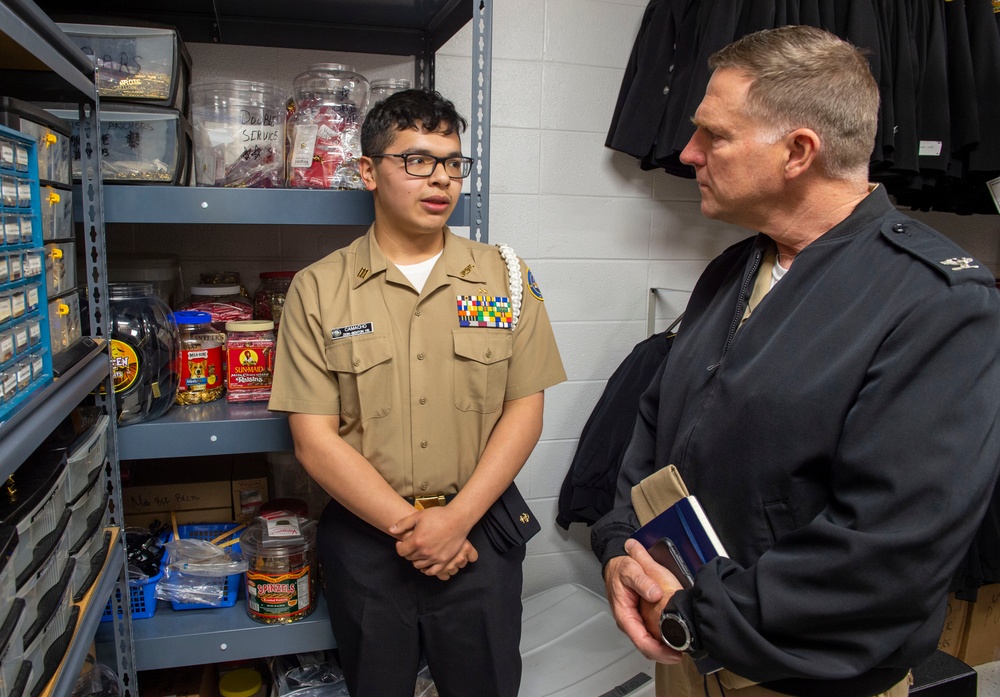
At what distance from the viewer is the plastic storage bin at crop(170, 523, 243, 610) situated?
185 cm

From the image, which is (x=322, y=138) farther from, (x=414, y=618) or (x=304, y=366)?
(x=414, y=618)

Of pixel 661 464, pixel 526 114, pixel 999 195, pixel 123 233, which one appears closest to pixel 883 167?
pixel 999 195

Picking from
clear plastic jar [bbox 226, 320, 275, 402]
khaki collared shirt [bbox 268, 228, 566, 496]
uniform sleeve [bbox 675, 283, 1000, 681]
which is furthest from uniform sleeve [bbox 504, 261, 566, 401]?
uniform sleeve [bbox 675, 283, 1000, 681]

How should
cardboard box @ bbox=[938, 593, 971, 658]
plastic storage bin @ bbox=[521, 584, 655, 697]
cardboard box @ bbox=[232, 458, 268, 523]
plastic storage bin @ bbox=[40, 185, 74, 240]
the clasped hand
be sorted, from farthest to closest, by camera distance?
1. cardboard box @ bbox=[938, 593, 971, 658]
2. plastic storage bin @ bbox=[521, 584, 655, 697]
3. cardboard box @ bbox=[232, 458, 268, 523]
4. the clasped hand
5. plastic storage bin @ bbox=[40, 185, 74, 240]

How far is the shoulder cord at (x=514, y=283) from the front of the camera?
166 centimetres

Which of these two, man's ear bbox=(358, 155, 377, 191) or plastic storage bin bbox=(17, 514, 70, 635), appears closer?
plastic storage bin bbox=(17, 514, 70, 635)

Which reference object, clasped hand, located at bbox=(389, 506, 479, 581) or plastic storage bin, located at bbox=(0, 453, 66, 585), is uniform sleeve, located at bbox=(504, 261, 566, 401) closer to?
clasped hand, located at bbox=(389, 506, 479, 581)

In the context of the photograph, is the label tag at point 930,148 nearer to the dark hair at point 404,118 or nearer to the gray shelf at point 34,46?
the dark hair at point 404,118

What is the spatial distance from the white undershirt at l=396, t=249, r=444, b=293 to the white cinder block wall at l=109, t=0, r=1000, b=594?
0.72 m

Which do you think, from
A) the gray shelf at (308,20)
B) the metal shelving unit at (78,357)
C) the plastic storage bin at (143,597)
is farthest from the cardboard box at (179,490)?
the gray shelf at (308,20)

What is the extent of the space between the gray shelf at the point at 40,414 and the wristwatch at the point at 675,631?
0.86 meters

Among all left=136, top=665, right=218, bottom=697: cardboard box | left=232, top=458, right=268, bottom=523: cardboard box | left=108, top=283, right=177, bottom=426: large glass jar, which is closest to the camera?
left=108, top=283, right=177, bottom=426: large glass jar

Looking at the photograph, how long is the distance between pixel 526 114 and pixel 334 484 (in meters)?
1.45

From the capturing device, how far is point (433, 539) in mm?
1488
